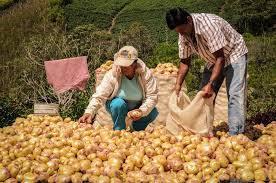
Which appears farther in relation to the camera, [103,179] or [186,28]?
[186,28]

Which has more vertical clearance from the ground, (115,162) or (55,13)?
(115,162)

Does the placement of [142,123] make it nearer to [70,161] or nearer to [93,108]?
[93,108]

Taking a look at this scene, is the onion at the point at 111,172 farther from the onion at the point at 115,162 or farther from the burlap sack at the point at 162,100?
the burlap sack at the point at 162,100

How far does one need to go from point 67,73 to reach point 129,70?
5.86 feet

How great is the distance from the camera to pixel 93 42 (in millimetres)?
8492

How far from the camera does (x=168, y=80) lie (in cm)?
550

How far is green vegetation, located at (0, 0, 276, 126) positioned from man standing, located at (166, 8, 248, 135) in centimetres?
208

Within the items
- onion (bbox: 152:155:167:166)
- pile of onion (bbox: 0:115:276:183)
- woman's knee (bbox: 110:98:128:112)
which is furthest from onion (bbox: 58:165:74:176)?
woman's knee (bbox: 110:98:128:112)

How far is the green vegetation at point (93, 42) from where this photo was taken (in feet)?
22.2

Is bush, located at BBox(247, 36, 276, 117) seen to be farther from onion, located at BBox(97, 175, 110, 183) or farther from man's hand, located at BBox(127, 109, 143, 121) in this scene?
onion, located at BBox(97, 175, 110, 183)

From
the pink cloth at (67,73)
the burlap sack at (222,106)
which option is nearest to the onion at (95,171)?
the burlap sack at (222,106)

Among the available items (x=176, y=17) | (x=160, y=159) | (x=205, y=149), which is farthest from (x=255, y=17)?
(x=160, y=159)

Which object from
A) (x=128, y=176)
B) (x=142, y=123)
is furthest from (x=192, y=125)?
(x=128, y=176)

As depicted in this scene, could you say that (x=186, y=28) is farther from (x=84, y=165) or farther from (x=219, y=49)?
(x=84, y=165)
